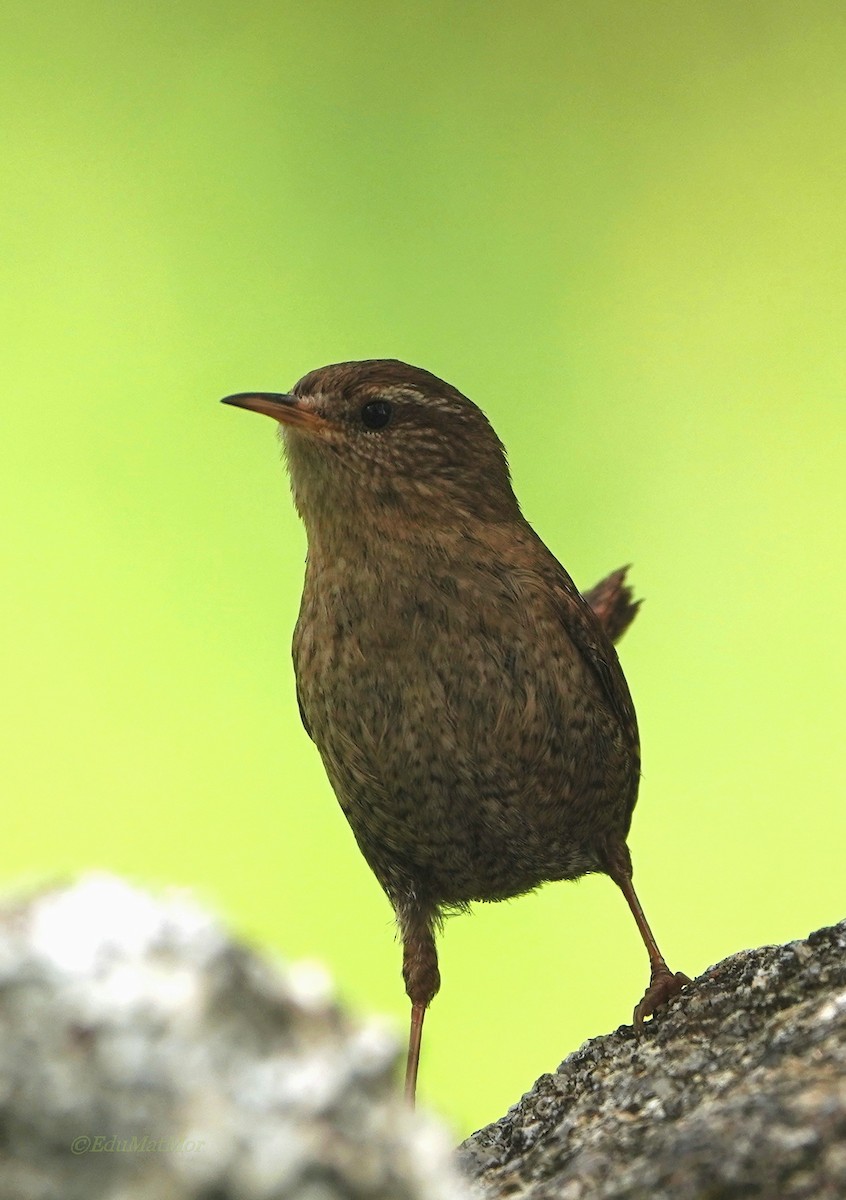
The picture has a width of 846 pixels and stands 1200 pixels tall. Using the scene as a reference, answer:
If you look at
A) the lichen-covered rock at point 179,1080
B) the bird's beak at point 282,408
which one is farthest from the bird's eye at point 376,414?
Answer: the lichen-covered rock at point 179,1080

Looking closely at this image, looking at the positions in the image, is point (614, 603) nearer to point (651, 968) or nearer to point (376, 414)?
point (376, 414)

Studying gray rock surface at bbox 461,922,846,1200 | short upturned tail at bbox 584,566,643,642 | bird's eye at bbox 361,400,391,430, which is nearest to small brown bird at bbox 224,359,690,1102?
bird's eye at bbox 361,400,391,430

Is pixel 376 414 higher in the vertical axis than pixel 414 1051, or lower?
higher

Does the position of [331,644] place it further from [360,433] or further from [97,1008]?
[97,1008]

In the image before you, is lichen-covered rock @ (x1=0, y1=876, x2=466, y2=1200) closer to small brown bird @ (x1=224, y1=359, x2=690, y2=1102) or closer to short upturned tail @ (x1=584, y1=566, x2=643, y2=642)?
small brown bird @ (x1=224, y1=359, x2=690, y2=1102)

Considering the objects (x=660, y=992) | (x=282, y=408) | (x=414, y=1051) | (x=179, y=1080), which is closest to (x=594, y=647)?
(x=660, y=992)

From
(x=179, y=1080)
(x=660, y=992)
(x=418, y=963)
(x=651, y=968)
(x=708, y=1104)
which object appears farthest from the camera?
(x=418, y=963)
